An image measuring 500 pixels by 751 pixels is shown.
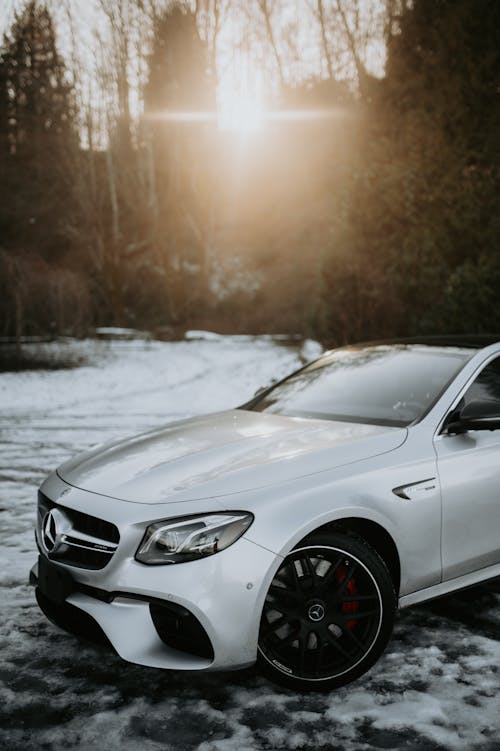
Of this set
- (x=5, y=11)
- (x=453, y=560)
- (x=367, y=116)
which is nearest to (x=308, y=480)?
(x=453, y=560)

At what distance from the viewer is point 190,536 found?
2871 millimetres

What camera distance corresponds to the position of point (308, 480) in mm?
3068

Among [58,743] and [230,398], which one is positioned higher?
[58,743]

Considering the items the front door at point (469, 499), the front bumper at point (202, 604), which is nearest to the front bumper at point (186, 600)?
the front bumper at point (202, 604)

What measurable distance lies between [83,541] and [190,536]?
1.67ft

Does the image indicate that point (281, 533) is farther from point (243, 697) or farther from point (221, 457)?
point (243, 697)

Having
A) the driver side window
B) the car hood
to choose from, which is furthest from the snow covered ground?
the driver side window

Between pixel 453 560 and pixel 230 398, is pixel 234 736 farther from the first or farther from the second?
pixel 230 398

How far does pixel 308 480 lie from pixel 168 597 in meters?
0.72

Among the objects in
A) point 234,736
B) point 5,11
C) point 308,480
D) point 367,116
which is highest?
point 5,11

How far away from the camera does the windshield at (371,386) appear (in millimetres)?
3904

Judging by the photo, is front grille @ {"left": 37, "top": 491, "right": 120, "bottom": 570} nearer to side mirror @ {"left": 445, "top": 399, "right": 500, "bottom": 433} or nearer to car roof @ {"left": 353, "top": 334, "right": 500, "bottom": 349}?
side mirror @ {"left": 445, "top": 399, "right": 500, "bottom": 433}

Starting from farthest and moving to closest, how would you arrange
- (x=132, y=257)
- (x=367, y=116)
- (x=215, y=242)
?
(x=215, y=242) → (x=132, y=257) → (x=367, y=116)

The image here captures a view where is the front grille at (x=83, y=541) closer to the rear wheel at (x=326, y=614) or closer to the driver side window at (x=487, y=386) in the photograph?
the rear wheel at (x=326, y=614)
